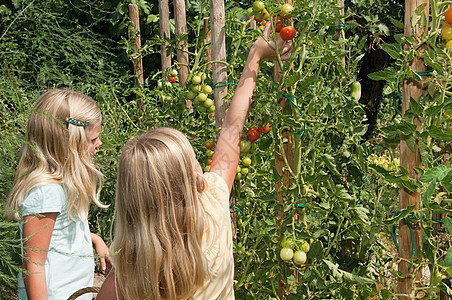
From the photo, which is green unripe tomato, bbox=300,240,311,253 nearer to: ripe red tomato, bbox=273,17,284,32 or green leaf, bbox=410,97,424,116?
green leaf, bbox=410,97,424,116

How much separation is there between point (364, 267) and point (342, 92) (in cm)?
60

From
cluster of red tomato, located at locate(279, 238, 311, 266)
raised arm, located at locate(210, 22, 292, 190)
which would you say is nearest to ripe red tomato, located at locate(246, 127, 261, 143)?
raised arm, located at locate(210, 22, 292, 190)

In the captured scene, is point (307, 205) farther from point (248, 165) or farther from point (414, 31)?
point (414, 31)

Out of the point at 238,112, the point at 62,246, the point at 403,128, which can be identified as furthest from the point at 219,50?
the point at 62,246

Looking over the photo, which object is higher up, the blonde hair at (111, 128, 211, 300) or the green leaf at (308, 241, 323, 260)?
the blonde hair at (111, 128, 211, 300)

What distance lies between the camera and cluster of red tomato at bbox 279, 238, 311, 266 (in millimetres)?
1319

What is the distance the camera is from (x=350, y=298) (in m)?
1.43

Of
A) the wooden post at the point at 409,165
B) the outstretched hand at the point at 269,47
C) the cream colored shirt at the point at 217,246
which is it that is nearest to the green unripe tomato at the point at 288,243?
the cream colored shirt at the point at 217,246

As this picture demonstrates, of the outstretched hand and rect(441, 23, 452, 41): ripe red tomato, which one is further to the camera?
the outstretched hand

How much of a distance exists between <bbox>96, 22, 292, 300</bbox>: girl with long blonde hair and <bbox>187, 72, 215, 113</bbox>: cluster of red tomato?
0.67 m

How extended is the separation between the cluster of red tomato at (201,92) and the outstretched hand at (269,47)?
462 millimetres

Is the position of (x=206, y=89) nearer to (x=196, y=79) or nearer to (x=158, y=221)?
(x=196, y=79)

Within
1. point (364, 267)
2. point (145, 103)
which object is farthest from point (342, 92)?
point (145, 103)

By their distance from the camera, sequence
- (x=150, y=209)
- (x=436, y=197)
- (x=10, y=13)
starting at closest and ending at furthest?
(x=150, y=209), (x=436, y=197), (x=10, y=13)
